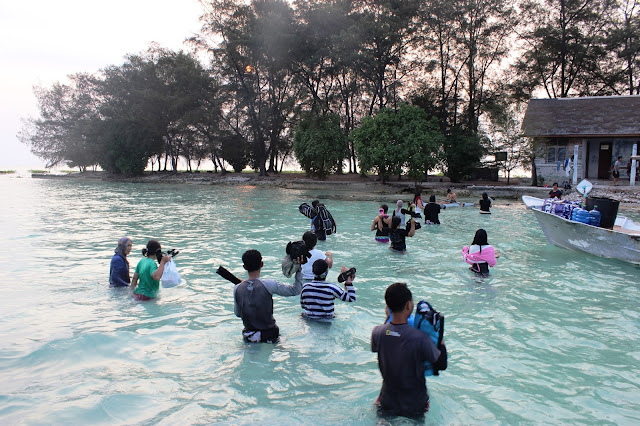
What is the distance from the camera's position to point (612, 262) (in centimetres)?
1205

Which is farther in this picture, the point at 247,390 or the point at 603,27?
the point at 603,27

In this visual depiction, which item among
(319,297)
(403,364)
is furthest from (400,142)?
(403,364)

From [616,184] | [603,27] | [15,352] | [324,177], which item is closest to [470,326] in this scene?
[15,352]

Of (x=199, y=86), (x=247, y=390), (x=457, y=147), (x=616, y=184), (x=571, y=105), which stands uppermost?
(x=199, y=86)

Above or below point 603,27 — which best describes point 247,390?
below

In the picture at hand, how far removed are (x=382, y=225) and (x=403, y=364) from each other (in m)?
10.1

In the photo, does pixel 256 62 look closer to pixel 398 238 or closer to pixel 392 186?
pixel 392 186

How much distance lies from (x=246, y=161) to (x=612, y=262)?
4760cm

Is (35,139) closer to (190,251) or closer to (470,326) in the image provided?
(190,251)

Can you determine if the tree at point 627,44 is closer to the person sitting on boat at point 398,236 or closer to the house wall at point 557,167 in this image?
the house wall at point 557,167

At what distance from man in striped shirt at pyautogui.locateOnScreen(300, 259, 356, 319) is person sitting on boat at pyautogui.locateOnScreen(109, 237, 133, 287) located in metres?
3.64

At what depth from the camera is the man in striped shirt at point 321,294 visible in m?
6.15

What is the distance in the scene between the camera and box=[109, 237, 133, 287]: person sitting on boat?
823cm

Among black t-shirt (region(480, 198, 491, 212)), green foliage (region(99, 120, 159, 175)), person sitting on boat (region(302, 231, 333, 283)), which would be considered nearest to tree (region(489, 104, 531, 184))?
black t-shirt (region(480, 198, 491, 212))
